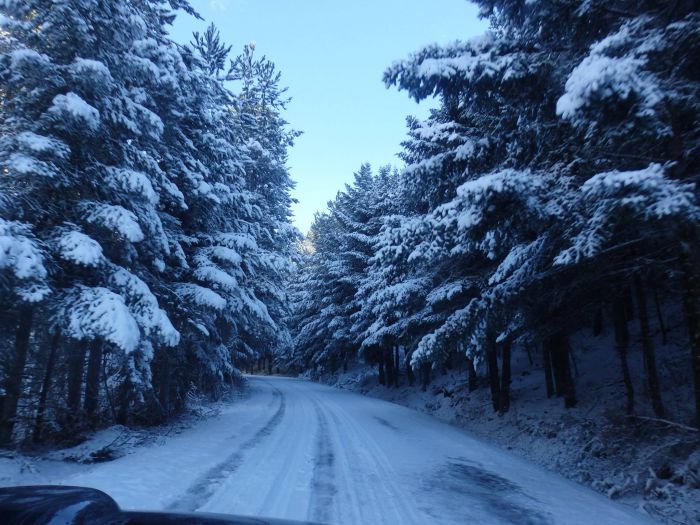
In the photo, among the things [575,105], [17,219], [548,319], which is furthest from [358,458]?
[17,219]

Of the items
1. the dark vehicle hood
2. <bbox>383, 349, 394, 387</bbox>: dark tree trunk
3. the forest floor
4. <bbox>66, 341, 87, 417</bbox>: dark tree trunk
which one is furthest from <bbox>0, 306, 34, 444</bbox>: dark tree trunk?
<bbox>383, 349, 394, 387</bbox>: dark tree trunk

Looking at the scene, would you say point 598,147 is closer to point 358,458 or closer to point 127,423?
point 358,458

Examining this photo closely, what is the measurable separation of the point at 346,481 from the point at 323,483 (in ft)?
1.32

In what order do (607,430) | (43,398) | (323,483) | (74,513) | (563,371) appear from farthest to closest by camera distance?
(563,371)
(607,430)
(43,398)
(323,483)
(74,513)

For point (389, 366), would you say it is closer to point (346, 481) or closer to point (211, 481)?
point (346, 481)

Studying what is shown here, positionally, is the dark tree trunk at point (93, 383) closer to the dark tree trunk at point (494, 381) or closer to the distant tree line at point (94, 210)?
the distant tree line at point (94, 210)

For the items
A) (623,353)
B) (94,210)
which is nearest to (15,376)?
(94,210)

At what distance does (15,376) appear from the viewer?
7.68 metres

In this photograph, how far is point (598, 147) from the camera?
6.95 m

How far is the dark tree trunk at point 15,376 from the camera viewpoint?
761cm

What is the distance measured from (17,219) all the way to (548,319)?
37.4 feet

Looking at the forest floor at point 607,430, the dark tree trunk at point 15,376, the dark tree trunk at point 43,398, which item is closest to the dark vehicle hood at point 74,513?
the forest floor at point 607,430

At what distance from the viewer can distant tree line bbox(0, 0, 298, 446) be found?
291 inches

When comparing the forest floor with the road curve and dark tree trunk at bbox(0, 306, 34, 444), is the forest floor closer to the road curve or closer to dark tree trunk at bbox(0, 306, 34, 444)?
the road curve
